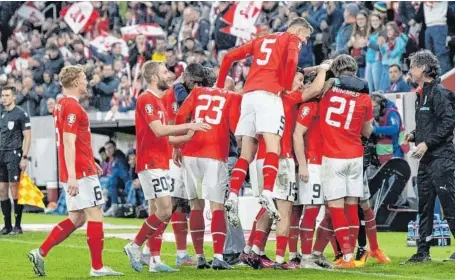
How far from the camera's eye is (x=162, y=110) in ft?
39.8


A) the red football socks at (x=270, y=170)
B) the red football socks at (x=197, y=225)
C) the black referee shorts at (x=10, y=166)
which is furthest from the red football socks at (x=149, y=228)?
the black referee shorts at (x=10, y=166)

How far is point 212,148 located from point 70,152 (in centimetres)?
165

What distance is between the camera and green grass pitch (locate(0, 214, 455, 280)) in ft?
38.3

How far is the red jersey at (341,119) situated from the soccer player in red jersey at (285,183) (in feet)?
1.04

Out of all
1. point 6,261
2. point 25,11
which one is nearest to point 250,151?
point 6,261

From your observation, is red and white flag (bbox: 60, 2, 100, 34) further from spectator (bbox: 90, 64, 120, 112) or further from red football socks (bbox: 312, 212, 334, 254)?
red football socks (bbox: 312, 212, 334, 254)

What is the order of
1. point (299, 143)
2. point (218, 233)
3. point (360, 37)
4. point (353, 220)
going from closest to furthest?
point (218, 233)
point (299, 143)
point (353, 220)
point (360, 37)

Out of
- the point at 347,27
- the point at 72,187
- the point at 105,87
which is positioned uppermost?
the point at 347,27

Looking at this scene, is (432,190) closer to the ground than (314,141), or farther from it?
closer to the ground

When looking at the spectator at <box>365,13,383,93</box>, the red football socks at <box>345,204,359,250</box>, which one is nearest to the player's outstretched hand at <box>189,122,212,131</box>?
the red football socks at <box>345,204,359,250</box>

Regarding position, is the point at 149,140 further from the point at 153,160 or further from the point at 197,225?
the point at 197,225

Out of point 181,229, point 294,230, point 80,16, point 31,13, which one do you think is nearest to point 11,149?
point 181,229

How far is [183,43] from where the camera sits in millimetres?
25438

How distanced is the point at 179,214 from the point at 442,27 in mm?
9197
